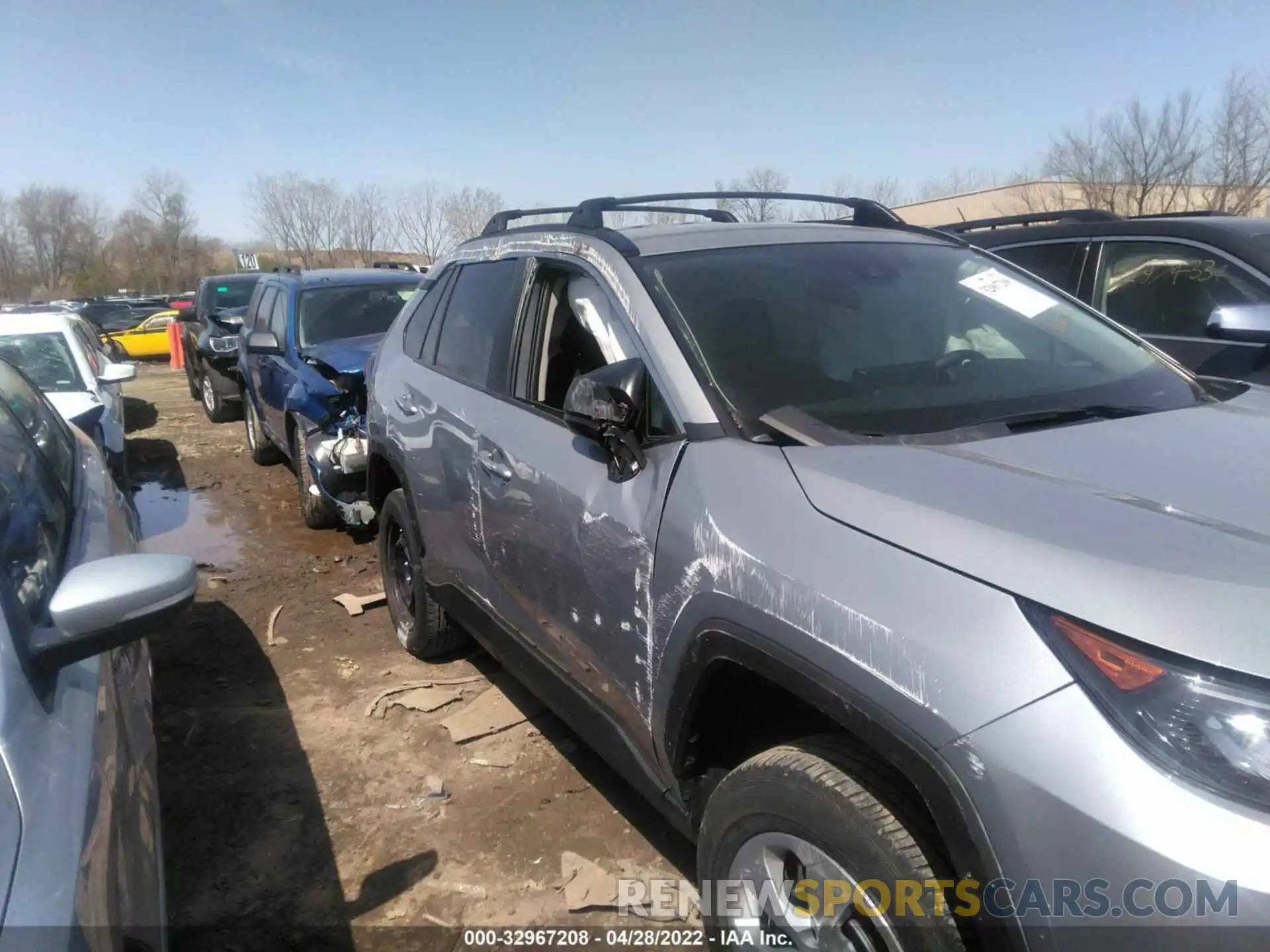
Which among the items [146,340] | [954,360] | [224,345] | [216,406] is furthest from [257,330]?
[146,340]

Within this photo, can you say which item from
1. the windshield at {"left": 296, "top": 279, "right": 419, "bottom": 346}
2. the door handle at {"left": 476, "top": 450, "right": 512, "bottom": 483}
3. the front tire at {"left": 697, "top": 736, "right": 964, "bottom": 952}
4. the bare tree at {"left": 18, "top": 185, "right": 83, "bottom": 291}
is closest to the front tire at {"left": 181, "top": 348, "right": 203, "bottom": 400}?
the windshield at {"left": 296, "top": 279, "right": 419, "bottom": 346}

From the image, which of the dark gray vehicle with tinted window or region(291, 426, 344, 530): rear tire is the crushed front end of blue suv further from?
the dark gray vehicle with tinted window

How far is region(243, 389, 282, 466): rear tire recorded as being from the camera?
9059 millimetres

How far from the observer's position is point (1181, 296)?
4844 mm

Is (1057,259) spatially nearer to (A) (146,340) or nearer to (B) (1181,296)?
(B) (1181,296)

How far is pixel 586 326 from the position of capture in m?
2.83

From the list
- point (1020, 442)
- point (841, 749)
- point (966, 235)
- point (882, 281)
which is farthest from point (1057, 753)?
point (966, 235)

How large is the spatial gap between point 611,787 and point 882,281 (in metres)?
2.01

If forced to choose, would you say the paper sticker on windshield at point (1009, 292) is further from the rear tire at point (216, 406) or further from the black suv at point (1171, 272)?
the rear tire at point (216, 406)

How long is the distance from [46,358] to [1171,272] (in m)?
8.64

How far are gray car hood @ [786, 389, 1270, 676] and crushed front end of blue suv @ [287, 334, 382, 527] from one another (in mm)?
4725

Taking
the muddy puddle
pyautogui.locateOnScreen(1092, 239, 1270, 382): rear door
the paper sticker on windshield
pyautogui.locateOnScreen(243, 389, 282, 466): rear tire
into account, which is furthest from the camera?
pyautogui.locateOnScreen(243, 389, 282, 466): rear tire

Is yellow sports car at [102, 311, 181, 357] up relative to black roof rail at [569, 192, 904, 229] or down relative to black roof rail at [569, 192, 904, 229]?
down

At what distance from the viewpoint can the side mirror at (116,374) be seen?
793 cm
